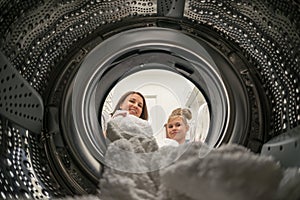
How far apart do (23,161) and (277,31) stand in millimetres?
496

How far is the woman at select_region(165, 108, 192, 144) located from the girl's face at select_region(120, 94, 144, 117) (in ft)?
0.27

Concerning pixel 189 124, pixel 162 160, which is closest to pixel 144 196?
pixel 162 160

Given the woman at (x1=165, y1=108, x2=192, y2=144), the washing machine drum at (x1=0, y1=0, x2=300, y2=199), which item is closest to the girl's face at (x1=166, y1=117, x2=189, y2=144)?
the woman at (x1=165, y1=108, x2=192, y2=144)

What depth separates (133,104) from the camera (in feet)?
3.82

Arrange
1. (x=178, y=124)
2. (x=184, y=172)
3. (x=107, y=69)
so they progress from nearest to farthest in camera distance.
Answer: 1. (x=184, y=172)
2. (x=107, y=69)
3. (x=178, y=124)

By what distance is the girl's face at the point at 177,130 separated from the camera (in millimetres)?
1104

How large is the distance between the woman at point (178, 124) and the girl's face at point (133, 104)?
0.27ft

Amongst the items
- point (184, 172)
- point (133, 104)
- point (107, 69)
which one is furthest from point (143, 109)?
point (184, 172)

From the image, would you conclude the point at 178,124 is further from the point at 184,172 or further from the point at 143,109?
the point at 184,172

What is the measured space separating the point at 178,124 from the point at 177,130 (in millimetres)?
16

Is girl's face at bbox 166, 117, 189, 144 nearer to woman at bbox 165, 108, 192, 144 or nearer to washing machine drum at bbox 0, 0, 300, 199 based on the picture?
woman at bbox 165, 108, 192, 144

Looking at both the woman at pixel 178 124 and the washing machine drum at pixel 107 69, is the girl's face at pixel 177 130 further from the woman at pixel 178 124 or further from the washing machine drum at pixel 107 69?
the washing machine drum at pixel 107 69

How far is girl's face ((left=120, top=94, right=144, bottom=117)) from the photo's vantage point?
3.78ft

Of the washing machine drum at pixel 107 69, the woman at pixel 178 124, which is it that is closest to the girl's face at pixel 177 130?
the woman at pixel 178 124
